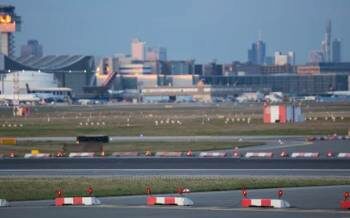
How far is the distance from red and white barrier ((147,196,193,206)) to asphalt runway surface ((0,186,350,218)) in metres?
0.30

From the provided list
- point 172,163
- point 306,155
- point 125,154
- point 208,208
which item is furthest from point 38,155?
point 208,208

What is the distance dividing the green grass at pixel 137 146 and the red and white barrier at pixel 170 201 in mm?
30827

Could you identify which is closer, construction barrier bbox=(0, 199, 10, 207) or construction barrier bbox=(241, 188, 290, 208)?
construction barrier bbox=(241, 188, 290, 208)

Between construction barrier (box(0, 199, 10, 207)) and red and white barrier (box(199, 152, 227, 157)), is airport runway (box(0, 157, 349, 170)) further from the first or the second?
construction barrier (box(0, 199, 10, 207))

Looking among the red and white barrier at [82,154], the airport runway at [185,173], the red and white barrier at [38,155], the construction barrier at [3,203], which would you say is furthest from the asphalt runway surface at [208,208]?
the red and white barrier at [82,154]

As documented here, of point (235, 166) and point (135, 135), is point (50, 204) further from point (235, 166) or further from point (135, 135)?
point (135, 135)

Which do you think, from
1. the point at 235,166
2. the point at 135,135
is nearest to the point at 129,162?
the point at 235,166

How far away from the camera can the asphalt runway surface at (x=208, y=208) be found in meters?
31.6

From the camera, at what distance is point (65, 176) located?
48.1 meters

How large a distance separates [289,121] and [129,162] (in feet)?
175

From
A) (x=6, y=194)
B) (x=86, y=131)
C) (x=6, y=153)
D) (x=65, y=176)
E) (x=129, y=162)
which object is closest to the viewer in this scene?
(x=6, y=194)

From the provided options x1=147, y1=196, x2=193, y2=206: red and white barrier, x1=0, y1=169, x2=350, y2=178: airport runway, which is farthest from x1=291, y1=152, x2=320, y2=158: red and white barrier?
x1=147, y1=196, x2=193, y2=206: red and white barrier

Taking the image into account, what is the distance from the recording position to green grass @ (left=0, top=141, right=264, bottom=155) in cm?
6862

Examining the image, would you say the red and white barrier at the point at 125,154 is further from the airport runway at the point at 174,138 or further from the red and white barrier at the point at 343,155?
the airport runway at the point at 174,138
